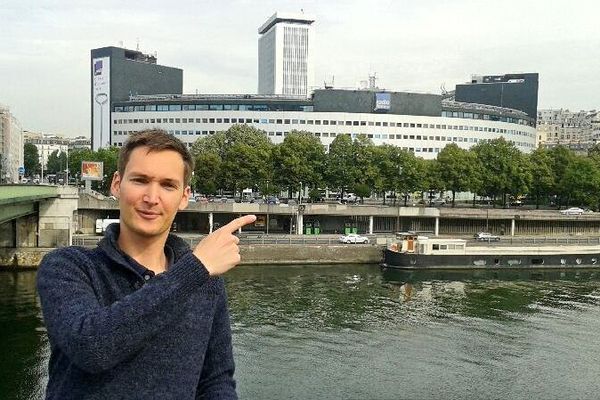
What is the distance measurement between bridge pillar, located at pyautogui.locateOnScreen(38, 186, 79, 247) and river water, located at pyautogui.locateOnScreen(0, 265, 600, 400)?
5168 mm

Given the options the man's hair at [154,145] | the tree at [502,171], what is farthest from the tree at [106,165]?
the man's hair at [154,145]

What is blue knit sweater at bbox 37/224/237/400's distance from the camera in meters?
2.63

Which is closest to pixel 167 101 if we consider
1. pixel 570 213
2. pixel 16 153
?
pixel 570 213

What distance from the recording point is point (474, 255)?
51188 mm

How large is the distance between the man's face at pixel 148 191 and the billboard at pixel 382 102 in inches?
4106

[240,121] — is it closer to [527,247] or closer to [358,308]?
[527,247]

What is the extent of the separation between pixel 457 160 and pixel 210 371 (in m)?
76.3

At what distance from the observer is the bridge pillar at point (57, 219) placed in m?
48.3

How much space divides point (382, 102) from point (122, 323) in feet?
345

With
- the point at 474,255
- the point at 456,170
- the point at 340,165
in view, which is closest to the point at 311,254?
the point at 474,255

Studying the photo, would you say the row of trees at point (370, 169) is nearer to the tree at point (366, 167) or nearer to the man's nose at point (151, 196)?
the tree at point (366, 167)

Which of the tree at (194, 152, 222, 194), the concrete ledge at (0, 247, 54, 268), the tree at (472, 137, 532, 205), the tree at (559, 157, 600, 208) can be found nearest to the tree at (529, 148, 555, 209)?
the tree at (559, 157, 600, 208)

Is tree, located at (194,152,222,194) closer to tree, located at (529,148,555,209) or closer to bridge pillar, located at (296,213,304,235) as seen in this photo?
bridge pillar, located at (296,213,304,235)

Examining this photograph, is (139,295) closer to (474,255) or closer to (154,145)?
(154,145)
